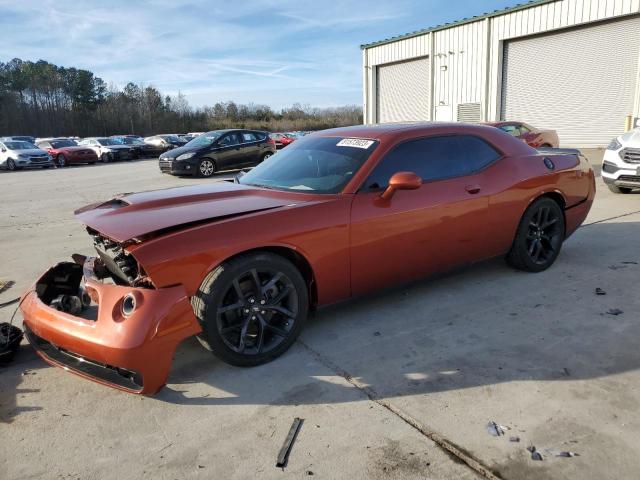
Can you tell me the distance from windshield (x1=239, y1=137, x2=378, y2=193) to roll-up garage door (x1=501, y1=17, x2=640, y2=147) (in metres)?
20.0

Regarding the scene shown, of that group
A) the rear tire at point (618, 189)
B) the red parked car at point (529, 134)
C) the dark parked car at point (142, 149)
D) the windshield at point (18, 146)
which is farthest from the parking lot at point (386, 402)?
the dark parked car at point (142, 149)

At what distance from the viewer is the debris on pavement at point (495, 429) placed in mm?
2523

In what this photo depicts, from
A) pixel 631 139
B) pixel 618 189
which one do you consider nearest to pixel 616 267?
pixel 631 139

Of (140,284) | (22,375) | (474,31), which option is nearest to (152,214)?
(140,284)

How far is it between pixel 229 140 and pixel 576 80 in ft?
49.2

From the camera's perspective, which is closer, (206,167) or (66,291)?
(66,291)

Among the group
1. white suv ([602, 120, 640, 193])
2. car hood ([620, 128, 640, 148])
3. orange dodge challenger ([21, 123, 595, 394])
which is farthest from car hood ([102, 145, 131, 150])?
orange dodge challenger ([21, 123, 595, 394])

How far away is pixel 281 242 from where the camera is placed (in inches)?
129

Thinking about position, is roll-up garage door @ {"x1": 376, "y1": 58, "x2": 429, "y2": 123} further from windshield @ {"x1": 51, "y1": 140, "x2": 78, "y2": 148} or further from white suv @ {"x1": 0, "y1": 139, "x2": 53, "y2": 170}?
white suv @ {"x1": 0, "y1": 139, "x2": 53, "y2": 170}

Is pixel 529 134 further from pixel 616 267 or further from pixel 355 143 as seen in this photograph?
pixel 355 143

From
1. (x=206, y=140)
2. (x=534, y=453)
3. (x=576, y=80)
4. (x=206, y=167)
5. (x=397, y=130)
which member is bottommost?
(x=534, y=453)

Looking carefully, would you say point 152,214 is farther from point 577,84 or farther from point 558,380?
point 577,84

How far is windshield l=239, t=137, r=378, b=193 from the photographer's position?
12.6 ft

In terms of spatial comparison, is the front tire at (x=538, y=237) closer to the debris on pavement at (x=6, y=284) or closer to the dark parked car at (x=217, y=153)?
the debris on pavement at (x=6, y=284)
